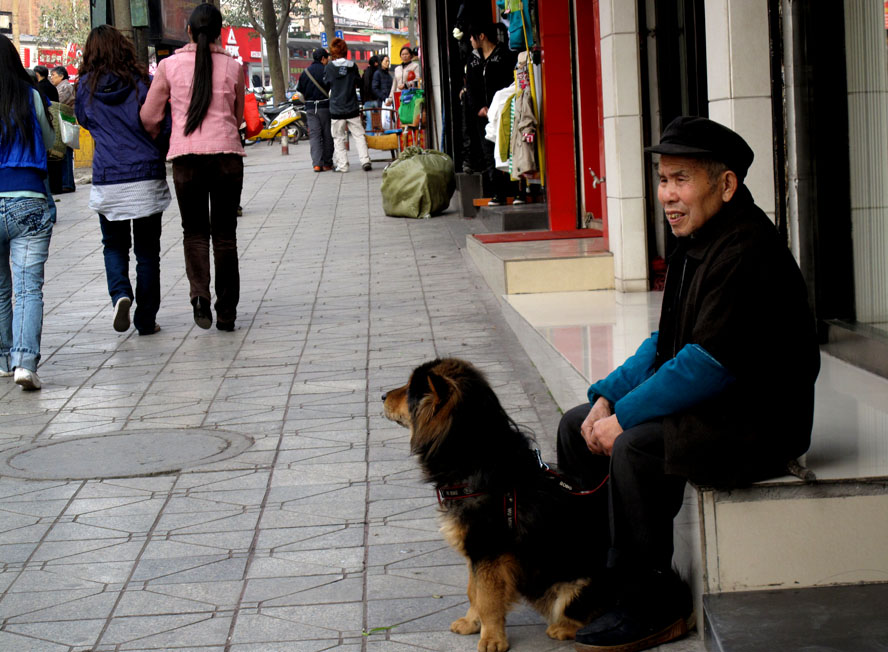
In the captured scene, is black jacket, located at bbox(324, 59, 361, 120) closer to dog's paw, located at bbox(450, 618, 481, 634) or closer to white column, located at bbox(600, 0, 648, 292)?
white column, located at bbox(600, 0, 648, 292)

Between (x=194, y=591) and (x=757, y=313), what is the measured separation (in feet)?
7.42

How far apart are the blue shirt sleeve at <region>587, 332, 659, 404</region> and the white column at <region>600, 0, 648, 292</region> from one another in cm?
519

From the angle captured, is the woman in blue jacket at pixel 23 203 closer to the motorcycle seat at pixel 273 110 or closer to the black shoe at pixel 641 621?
the black shoe at pixel 641 621

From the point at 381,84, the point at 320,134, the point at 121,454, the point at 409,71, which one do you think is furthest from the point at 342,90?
the point at 121,454

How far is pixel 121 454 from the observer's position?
6.07 m

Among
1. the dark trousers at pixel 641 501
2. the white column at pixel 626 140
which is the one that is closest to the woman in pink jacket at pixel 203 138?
the white column at pixel 626 140

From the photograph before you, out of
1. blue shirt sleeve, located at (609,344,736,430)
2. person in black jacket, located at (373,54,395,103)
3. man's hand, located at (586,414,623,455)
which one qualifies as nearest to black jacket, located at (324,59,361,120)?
person in black jacket, located at (373,54,395,103)

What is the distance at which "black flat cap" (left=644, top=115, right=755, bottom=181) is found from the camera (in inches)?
135

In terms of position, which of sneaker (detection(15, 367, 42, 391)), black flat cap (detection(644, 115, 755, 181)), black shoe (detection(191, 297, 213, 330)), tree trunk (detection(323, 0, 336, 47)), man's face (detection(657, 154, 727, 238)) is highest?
tree trunk (detection(323, 0, 336, 47))

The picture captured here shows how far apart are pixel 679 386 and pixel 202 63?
6.29 meters

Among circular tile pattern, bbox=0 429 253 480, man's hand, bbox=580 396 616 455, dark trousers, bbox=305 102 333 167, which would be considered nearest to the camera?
man's hand, bbox=580 396 616 455

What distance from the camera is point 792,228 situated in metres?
6.02

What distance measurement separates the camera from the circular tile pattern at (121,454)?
5.77 m

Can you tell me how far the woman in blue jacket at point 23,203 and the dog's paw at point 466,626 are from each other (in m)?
4.62
